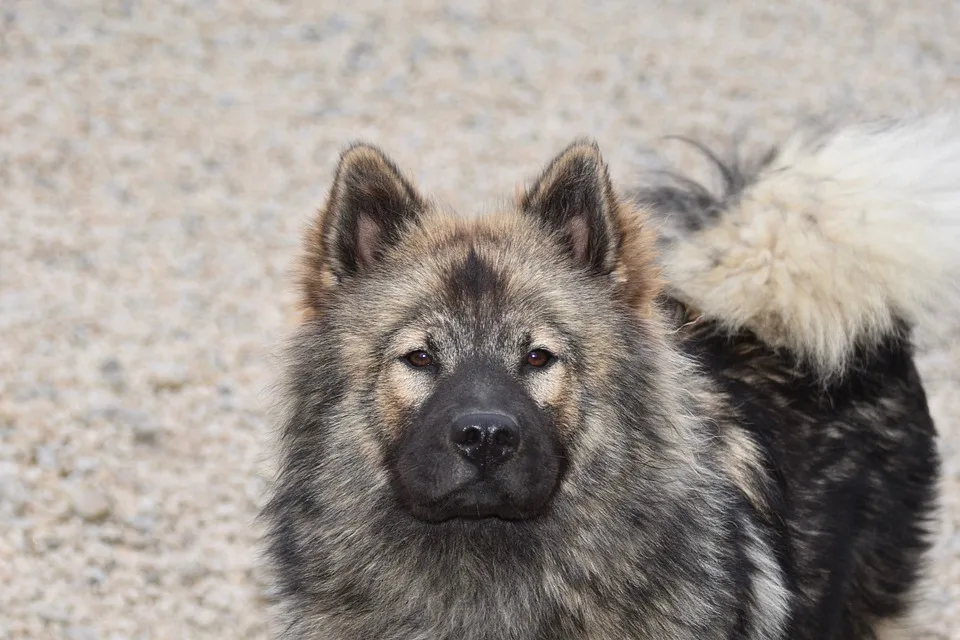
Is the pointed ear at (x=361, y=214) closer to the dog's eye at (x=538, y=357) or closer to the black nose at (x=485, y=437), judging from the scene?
the dog's eye at (x=538, y=357)

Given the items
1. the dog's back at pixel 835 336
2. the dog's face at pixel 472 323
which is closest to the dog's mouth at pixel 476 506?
the dog's face at pixel 472 323

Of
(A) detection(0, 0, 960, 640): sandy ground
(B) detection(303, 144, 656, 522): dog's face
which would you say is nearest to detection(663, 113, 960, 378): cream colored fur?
(B) detection(303, 144, 656, 522): dog's face

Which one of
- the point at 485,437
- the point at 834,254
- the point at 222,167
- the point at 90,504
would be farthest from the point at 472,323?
the point at 222,167

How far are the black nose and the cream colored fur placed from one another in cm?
117

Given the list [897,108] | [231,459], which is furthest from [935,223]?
[897,108]

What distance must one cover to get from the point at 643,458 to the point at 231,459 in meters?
2.64

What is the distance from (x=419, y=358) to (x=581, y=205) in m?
0.64

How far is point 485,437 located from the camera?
279cm

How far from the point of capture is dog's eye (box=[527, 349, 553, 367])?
9.95ft

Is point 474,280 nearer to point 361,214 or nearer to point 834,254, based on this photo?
point 361,214

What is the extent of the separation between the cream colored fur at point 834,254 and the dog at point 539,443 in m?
0.02

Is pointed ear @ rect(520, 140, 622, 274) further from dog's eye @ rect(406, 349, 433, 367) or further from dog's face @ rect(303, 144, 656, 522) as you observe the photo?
dog's eye @ rect(406, 349, 433, 367)

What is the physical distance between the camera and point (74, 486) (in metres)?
4.73

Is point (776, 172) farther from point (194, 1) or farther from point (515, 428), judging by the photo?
point (194, 1)
